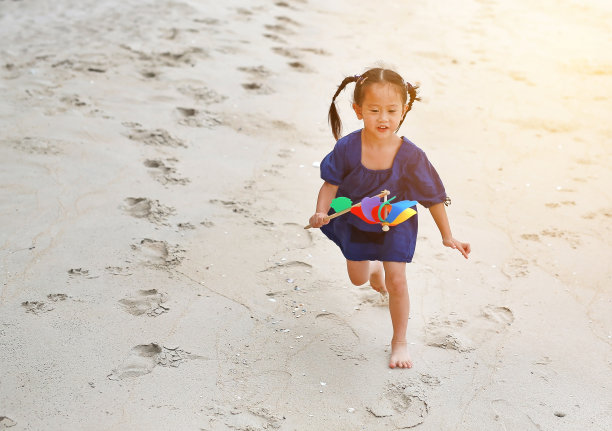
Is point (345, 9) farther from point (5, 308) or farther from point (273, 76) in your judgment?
point (5, 308)

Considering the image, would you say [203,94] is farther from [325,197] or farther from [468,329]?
[468,329]

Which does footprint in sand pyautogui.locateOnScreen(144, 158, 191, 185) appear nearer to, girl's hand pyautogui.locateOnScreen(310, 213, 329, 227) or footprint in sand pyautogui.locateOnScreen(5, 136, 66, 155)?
footprint in sand pyautogui.locateOnScreen(5, 136, 66, 155)

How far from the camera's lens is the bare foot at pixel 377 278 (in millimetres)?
2908

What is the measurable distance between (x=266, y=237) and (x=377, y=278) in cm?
60

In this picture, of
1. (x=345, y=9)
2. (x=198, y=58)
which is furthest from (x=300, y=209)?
(x=345, y=9)

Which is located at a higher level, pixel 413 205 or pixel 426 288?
pixel 413 205

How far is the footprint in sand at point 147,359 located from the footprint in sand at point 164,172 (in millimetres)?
1310

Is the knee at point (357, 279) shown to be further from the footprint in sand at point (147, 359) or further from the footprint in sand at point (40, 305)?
the footprint in sand at point (40, 305)

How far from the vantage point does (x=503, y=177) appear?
403 cm

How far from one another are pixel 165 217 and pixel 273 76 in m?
1.92

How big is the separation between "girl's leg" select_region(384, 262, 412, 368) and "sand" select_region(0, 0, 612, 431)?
5 centimetres

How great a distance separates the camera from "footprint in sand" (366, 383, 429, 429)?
228cm

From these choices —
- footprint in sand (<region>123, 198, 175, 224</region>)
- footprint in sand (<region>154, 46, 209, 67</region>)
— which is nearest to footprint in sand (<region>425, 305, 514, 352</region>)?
footprint in sand (<region>123, 198, 175, 224</region>)

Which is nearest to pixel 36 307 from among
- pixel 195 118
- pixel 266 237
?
pixel 266 237
